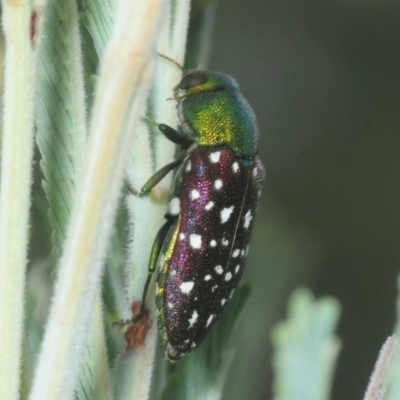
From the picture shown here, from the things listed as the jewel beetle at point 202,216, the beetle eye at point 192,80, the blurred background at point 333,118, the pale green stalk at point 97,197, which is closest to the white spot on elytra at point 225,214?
the jewel beetle at point 202,216

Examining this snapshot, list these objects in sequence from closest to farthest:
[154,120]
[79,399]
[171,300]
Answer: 1. [79,399]
2. [154,120]
3. [171,300]

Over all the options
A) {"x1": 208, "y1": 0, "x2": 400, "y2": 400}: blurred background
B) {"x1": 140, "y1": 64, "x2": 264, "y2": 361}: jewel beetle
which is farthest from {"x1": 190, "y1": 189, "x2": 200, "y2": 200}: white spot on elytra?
{"x1": 208, "y1": 0, "x2": 400, "y2": 400}: blurred background

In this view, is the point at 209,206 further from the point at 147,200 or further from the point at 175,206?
the point at 147,200

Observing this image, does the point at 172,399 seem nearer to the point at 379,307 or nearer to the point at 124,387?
the point at 124,387

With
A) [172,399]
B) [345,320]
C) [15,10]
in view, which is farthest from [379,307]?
[15,10]

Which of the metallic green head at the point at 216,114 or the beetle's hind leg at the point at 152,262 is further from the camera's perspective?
the metallic green head at the point at 216,114

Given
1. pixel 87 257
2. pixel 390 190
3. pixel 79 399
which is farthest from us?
pixel 390 190

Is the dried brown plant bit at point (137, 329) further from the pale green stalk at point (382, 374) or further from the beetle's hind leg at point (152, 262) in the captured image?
the pale green stalk at point (382, 374)

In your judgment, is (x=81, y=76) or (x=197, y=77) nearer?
(x=81, y=76)
